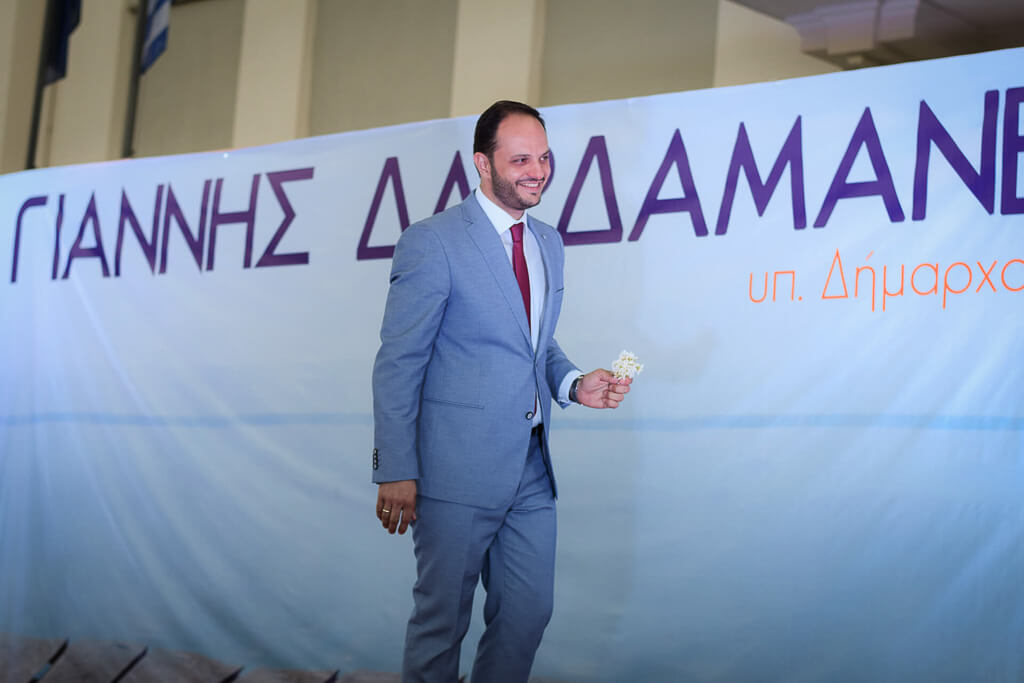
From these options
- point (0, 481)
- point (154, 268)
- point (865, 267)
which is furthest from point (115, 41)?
point (865, 267)

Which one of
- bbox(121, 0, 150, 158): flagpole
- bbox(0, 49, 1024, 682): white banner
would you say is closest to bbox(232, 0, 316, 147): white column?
bbox(121, 0, 150, 158): flagpole

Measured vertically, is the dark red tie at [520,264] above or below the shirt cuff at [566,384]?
above

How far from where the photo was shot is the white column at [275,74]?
489 centimetres

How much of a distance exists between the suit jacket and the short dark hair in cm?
17

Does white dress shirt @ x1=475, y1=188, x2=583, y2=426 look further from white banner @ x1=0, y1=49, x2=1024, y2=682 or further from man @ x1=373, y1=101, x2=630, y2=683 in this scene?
white banner @ x1=0, y1=49, x2=1024, y2=682

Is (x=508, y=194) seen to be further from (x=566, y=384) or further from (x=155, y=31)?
(x=155, y=31)

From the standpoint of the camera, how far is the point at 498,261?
2119mm

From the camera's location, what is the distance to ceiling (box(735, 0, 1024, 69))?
364cm

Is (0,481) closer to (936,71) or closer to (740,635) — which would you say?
(740,635)

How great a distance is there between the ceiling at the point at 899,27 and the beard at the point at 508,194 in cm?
215

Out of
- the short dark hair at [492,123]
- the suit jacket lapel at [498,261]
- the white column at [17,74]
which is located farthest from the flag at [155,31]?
the suit jacket lapel at [498,261]

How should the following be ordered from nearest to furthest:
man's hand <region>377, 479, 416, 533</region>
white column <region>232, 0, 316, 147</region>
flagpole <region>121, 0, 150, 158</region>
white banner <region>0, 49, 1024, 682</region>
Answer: man's hand <region>377, 479, 416, 533</region>
white banner <region>0, 49, 1024, 682</region>
white column <region>232, 0, 316, 147</region>
flagpole <region>121, 0, 150, 158</region>

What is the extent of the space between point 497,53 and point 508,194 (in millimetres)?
2384

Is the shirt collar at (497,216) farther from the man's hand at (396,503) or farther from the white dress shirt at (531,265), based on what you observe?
the man's hand at (396,503)
